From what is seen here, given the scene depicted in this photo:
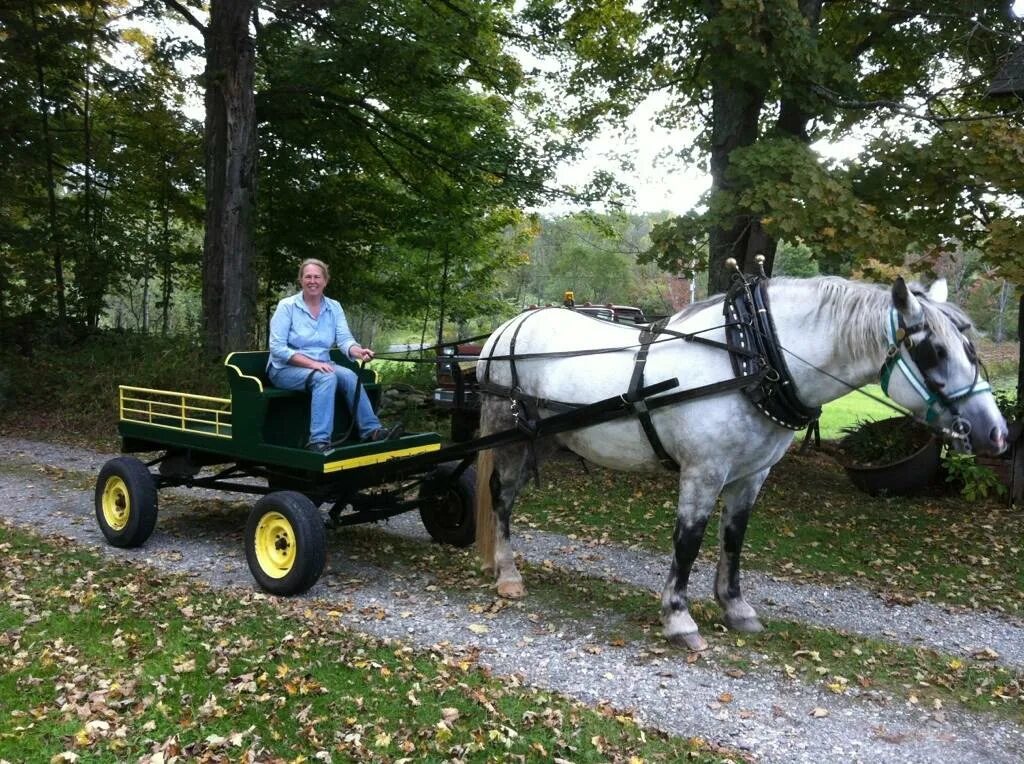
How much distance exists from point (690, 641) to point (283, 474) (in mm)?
3069

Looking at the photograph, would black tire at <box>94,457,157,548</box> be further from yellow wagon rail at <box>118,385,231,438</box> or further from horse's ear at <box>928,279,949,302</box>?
horse's ear at <box>928,279,949,302</box>

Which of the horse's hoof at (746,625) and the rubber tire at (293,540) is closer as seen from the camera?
the horse's hoof at (746,625)

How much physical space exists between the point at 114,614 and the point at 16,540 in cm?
242

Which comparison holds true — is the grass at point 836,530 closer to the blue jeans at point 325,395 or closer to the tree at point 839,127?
the blue jeans at point 325,395

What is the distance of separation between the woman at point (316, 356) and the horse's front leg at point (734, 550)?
2.43 m

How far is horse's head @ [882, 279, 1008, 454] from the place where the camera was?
3.93 metres

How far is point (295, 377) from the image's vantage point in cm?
578

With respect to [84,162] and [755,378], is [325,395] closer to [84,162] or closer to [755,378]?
[755,378]

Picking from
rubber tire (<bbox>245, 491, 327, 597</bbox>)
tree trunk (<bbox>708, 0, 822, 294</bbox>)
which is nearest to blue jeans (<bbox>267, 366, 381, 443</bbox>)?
rubber tire (<bbox>245, 491, 327, 597</bbox>)

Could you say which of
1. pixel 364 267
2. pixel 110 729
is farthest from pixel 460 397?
pixel 364 267

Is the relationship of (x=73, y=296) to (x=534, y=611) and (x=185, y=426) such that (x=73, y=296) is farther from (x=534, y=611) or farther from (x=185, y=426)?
(x=534, y=611)

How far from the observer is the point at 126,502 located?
650 centimetres

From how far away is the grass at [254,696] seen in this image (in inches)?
141

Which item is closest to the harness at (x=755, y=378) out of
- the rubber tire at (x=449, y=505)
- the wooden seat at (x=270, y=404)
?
the rubber tire at (x=449, y=505)
